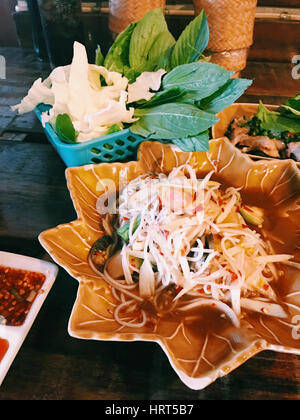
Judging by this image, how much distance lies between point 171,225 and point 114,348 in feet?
1.56

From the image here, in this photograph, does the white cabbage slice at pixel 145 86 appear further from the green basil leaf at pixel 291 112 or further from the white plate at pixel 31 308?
the white plate at pixel 31 308

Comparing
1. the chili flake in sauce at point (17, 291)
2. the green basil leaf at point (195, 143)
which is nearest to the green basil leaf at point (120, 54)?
the green basil leaf at point (195, 143)

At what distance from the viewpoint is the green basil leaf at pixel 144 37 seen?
1.65 metres

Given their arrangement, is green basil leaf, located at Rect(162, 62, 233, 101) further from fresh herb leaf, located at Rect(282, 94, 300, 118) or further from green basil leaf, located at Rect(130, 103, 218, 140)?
fresh herb leaf, located at Rect(282, 94, 300, 118)

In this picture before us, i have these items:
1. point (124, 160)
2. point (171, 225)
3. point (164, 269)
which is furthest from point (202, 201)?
point (124, 160)

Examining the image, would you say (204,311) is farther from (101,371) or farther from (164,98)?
(164,98)

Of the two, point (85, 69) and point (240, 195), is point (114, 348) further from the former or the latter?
point (85, 69)

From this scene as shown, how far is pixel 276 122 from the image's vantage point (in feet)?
5.70

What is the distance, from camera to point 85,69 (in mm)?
1419

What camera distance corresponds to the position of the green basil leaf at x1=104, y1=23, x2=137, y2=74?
1702 millimetres

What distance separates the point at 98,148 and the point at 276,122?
1041 millimetres

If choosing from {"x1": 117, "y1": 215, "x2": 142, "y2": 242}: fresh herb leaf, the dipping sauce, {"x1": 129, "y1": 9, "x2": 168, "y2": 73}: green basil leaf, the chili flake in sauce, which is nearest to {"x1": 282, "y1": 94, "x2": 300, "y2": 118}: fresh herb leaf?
{"x1": 129, "y1": 9, "x2": 168, "y2": 73}: green basil leaf

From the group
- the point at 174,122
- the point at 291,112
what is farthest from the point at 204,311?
the point at 291,112

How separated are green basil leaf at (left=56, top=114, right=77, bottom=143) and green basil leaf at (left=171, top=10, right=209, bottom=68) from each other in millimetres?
700
